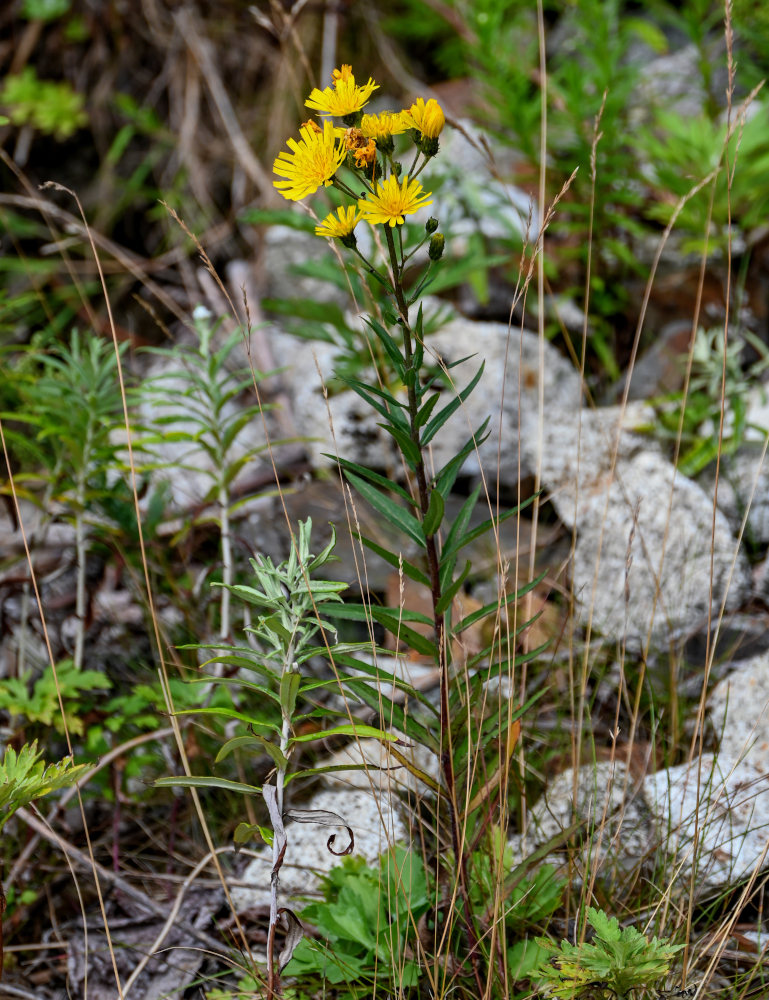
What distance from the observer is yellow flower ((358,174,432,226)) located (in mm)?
1133

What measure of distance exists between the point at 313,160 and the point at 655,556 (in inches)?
56.8

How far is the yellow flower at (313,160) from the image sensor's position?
1171mm

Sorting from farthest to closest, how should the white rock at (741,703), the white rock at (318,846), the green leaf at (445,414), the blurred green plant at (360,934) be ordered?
the white rock at (741,703) < the white rock at (318,846) < the blurred green plant at (360,934) < the green leaf at (445,414)

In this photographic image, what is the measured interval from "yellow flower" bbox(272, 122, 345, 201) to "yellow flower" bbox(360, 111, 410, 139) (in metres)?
0.05

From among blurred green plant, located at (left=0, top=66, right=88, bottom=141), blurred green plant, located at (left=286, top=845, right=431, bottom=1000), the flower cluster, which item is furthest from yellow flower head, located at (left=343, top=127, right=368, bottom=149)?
blurred green plant, located at (left=0, top=66, right=88, bottom=141)

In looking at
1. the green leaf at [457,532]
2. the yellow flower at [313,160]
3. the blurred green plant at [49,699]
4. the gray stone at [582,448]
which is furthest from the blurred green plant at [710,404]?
the blurred green plant at [49,699]

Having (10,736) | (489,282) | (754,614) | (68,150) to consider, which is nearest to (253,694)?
(10,736)

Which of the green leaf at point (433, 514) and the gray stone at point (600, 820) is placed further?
the gray stone at point (600, 820)

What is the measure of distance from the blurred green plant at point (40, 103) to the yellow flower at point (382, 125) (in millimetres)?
3118

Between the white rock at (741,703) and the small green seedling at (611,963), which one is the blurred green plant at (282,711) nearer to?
the small green seedling at (611,963)

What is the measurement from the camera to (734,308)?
2.90 meters

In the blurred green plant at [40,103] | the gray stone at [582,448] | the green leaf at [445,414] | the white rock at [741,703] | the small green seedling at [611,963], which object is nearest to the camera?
the small green seedling at [611,963]

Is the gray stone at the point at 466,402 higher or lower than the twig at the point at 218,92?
lower

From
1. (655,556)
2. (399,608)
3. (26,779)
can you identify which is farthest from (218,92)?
(26,779)
